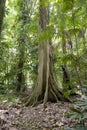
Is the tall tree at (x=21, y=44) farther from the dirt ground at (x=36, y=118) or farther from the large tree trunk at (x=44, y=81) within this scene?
the dirt ground at (x=36, y=118)

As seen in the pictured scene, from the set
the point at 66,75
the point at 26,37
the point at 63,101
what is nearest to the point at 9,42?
the point at 26,37

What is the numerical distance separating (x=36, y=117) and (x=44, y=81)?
1772 mm

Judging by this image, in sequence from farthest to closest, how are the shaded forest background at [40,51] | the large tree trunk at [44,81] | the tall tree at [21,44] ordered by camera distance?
1. the tall tree at [21,44]
2. the large tree trunk at [44,81]
3. the shaded forest background at [40,51]

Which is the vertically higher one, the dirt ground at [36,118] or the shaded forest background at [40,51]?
the shaded forest background at [40,51]

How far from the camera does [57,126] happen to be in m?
4.57

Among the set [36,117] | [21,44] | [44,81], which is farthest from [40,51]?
[21,44]

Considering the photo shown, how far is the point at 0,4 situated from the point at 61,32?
133cm

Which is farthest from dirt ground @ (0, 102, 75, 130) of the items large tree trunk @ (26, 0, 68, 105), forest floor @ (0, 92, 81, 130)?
large tree trunk @ (26, 0, 68, 105)

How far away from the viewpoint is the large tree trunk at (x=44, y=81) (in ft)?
22.4

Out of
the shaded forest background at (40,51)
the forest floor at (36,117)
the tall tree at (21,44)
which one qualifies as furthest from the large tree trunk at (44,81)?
the tall tree at (21,44)

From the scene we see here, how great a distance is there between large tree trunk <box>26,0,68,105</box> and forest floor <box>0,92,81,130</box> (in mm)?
353

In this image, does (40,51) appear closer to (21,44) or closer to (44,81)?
(44,81)

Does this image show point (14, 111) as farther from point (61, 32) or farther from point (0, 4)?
point (0, 4)

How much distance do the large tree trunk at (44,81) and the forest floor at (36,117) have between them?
0.35m
